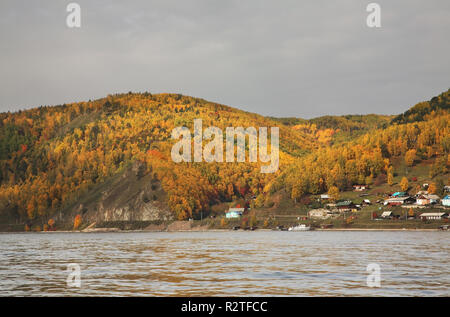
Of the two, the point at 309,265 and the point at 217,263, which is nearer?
the point at 309,265

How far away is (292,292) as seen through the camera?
1722 inches

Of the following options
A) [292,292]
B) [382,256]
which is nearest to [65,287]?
[292,292]

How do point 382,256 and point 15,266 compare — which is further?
point 382,256

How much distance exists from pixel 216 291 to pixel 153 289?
5519 millimetres

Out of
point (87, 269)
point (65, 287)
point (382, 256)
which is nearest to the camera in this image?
point (65, 287)

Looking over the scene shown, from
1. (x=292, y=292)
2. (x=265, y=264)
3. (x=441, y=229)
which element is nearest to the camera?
(x=292, y=292)

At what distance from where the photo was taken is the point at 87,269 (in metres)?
65.4
